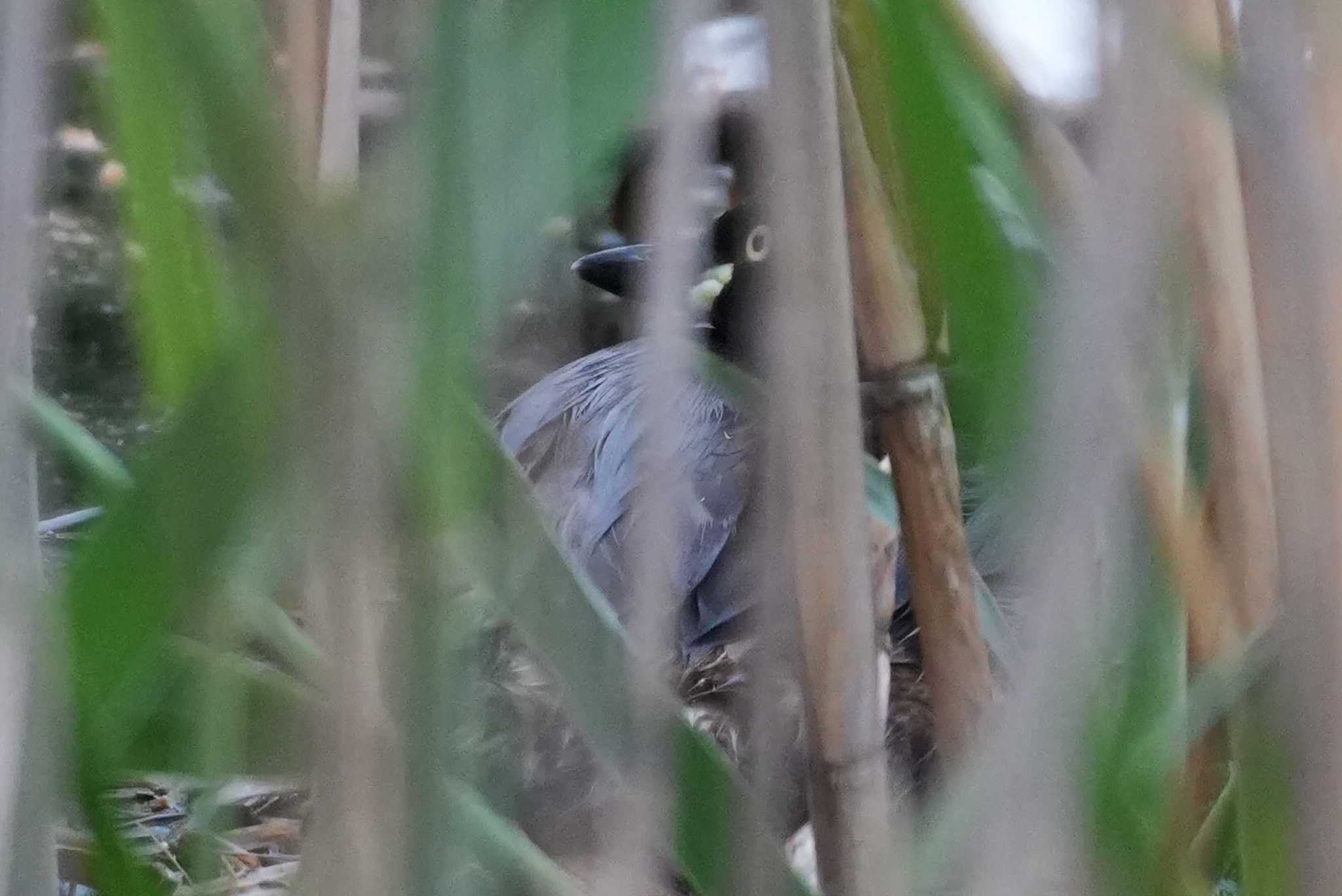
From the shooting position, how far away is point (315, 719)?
0.16 m

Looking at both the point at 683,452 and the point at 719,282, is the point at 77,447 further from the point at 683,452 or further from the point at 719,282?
the point at 719,282

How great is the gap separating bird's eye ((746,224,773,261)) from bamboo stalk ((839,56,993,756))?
0.03 metres

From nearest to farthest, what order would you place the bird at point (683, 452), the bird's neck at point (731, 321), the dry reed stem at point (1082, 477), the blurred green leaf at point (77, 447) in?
the dry reed stem at point (1082, 477), the blurred green leaf at point (77, 447), the bird at point (683, 452), the bird's neck at point (731, 321)

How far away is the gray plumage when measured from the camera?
0.61m

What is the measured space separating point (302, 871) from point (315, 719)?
2 cm

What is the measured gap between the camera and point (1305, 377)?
166 mm

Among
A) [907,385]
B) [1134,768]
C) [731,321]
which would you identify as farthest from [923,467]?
[731,321]

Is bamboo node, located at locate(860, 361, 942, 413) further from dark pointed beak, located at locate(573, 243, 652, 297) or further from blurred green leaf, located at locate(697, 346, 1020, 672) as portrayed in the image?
dark pointed beak, located at locate(573, 243, 652, 297)

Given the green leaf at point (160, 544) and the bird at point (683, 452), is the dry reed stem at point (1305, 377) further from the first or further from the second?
the bird at point (683, 452)

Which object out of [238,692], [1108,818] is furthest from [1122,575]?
[238,692]

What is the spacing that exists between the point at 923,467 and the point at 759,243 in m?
0.12

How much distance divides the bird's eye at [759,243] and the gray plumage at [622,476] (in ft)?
0.21

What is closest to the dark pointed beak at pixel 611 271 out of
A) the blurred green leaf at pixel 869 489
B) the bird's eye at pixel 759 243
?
the bird's eye at pixel 759 243

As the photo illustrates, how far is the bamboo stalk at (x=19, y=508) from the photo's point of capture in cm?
16
